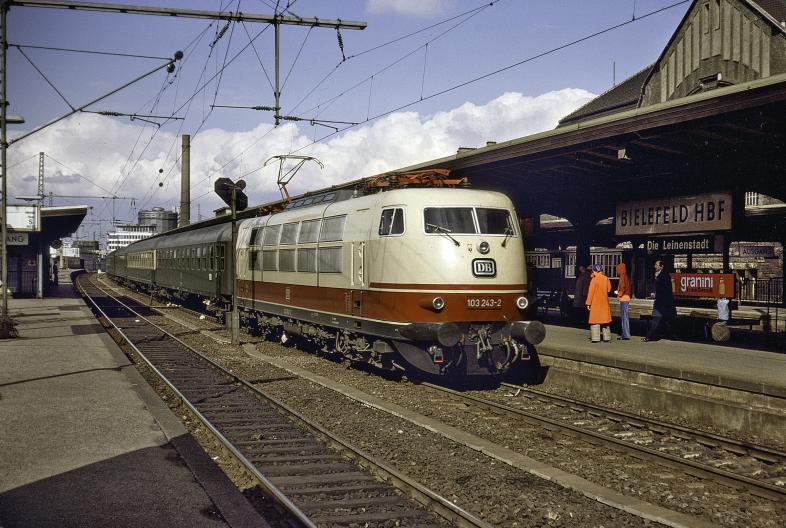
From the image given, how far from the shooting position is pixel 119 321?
87.9 ft

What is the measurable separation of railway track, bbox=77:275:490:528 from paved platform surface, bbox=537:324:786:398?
5154 millimetres

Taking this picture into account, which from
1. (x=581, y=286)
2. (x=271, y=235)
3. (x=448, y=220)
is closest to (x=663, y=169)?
(x=581, y=286)

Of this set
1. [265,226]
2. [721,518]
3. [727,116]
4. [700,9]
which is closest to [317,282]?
[265,226]

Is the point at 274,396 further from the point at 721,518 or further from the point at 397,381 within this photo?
the point at 721,518

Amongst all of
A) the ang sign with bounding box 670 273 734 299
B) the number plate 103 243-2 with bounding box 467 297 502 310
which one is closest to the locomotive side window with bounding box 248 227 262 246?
the number plate 103 243-2 with bounding box 467 297 502 310

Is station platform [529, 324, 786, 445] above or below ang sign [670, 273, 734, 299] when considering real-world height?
below

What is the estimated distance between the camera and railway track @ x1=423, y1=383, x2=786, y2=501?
755 centimetres

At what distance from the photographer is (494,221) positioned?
12.3 meters

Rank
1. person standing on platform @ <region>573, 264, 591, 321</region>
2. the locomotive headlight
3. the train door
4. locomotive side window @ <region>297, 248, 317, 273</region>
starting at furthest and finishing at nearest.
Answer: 1. person standing on platform @ <region>573, 264, 591, 321</region>
2. locomotive side window @ <region>297, 248, 317, 273</region>
3. the train door
4. the locomotive headlight

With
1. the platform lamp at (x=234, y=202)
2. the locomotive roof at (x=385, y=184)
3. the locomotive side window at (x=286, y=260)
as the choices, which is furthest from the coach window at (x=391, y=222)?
the platform lamp at (x=234, y=202)

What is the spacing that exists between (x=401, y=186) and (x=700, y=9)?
82.1 ft

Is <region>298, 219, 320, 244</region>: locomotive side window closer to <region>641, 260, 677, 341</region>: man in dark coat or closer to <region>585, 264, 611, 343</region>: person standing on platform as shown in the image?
<region>585, 264, 611, 343</region>: person standing on platform

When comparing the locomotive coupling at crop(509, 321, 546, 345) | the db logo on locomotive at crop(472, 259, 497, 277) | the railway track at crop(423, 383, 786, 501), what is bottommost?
the railway track at crop(423, 383, 786, 501)

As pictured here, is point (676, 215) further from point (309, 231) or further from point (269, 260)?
point (269, 260)
